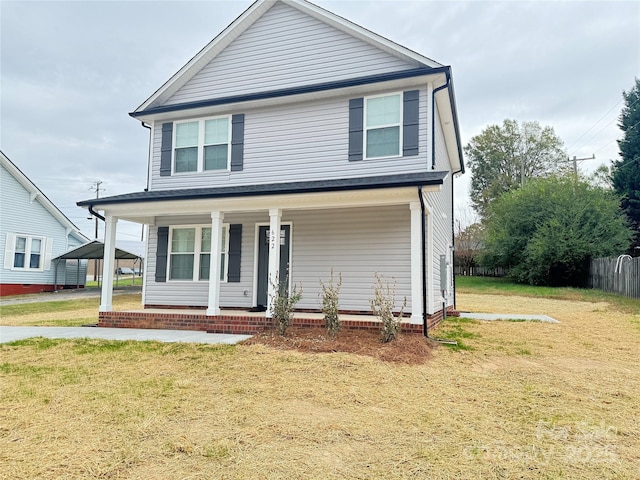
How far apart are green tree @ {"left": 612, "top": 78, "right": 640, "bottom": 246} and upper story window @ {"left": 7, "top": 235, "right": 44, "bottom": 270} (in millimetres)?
32799

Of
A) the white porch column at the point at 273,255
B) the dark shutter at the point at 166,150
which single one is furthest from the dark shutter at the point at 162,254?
the white porch column at the point at 273,255

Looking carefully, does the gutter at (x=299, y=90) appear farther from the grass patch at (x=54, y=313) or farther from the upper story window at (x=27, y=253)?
the upper story window at (x=27, y=253)

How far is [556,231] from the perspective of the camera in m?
20.4

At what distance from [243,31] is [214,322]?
7432 mm

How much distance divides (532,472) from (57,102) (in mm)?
26046

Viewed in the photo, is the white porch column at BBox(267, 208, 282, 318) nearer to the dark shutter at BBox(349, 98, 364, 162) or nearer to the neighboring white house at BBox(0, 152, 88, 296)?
the dark shutter at BBox(349, 98, 364, 162)

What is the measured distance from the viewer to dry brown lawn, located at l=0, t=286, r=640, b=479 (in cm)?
279

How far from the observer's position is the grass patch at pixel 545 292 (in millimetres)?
13929

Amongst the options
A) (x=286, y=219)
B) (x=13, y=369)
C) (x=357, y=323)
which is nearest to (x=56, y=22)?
(x=286, y=219)

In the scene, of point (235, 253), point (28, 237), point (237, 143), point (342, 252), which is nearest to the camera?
point (342, 252)

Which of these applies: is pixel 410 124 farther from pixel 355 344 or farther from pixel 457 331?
pixel 355 344

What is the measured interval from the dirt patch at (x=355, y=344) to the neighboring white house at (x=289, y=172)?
0.51 m

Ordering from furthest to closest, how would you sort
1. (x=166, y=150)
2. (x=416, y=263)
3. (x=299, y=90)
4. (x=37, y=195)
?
(x=37, y=195), (x=166, y=150), (x=299, y=90), (x=416, y=263)

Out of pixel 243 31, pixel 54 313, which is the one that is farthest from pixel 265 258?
pixel 54 313
